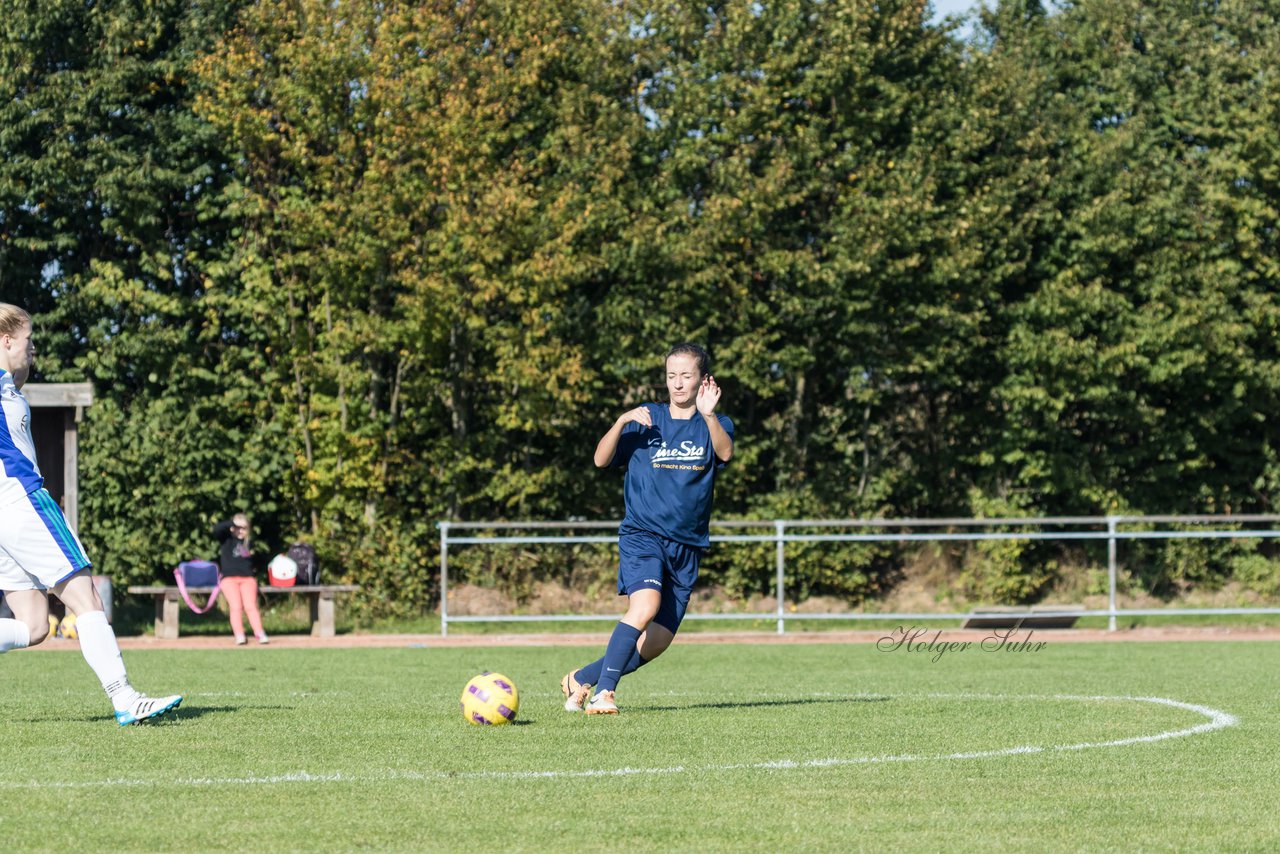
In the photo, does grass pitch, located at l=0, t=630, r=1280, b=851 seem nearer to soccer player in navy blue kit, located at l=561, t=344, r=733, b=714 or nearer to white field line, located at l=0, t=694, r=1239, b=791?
white field line, located at l=0, t=694, r=1239, b=791

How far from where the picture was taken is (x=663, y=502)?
8016 millimetres

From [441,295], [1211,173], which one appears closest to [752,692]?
[441,295]

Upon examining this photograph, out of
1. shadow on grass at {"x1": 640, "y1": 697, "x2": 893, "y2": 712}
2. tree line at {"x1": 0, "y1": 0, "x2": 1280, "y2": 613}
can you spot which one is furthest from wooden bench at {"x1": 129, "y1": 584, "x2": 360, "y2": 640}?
shadow on grass at {"x1": 640, "y1": 697, "x2": 893, "y2": 712}

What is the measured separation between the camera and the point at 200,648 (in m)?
16.6

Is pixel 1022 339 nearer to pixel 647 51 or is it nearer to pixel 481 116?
pixel 647 51

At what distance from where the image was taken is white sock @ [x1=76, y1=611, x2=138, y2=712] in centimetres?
723

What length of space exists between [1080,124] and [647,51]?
6.71 meters

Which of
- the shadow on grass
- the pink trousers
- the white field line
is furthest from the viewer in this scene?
the pink trousers

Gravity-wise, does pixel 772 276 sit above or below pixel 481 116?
below

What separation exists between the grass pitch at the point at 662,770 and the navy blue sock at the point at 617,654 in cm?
22

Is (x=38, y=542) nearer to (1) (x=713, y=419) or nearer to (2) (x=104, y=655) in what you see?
(2) (x=104, y=655)

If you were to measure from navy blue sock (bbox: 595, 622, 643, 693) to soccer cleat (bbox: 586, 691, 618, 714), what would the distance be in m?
0.03

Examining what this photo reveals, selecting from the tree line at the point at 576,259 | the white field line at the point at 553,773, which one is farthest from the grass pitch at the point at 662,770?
the tree line at the point at 576,259

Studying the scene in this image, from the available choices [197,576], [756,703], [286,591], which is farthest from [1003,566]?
[756,703]
